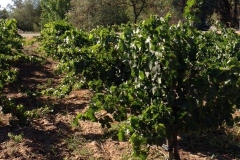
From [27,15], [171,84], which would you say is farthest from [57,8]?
[171,84]

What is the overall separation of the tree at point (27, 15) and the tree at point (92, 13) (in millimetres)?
18122

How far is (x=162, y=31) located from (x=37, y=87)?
616cm

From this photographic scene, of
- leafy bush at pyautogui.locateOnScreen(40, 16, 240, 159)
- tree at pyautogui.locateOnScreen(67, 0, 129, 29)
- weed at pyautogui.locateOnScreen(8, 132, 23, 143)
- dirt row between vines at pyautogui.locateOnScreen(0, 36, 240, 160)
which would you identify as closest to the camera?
leafy bush at pyautogui.locateOnScreen(40, 16, 240, 159)

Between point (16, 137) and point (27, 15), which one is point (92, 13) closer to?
point (27, 15)

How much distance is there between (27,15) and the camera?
152 feet

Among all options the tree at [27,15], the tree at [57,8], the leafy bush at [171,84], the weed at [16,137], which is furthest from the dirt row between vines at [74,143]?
the tree at [27,15]

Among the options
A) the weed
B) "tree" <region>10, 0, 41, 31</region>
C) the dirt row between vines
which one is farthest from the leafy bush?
"tree" <region>10, 0, 41, 31</region>

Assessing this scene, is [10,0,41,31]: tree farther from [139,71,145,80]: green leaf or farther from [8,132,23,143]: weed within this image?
[139,71,145,80]: green leaf

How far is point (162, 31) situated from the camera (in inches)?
150

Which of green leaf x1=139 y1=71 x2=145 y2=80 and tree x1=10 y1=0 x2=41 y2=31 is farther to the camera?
tree x1=10 y1=0 x2=41 y2=31

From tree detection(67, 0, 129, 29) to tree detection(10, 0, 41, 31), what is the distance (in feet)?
59.5

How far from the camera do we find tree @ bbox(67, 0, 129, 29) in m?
26.7

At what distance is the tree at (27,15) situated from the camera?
45172 mm

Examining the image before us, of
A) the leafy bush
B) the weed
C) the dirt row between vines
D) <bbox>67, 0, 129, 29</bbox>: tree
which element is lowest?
the dirt row between vines
